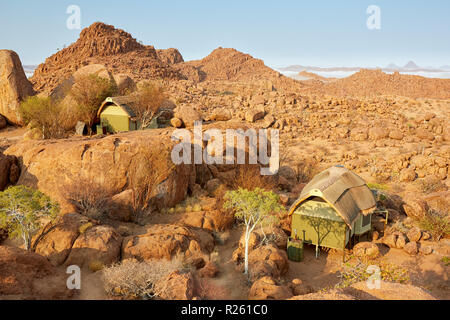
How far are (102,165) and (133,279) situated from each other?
620 centimetres

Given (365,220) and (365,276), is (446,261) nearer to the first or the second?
(365,220)

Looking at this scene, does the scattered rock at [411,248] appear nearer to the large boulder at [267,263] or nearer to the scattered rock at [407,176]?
the large boulder at [267,263]

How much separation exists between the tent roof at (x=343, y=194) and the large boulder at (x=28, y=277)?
7.35m

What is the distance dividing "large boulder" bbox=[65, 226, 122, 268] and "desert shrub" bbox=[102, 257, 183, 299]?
73 centimetres

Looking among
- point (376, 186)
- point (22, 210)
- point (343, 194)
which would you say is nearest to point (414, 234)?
point (343, 194)

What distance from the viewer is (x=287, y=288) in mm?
8211

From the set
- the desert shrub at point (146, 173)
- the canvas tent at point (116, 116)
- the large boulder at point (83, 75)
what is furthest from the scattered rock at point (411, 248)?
the large boulder at point (83, 75)

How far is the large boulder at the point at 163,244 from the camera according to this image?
9547mm

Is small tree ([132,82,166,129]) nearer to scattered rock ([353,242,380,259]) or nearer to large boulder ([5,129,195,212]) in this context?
large boulder ([5,129,195,212])

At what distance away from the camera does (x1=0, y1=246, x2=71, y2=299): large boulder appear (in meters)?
7.17

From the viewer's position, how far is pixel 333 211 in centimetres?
1071

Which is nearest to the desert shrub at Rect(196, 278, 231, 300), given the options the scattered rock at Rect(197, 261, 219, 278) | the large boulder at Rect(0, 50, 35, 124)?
the scattered rock at Rect(197, 261, 219, 278)
